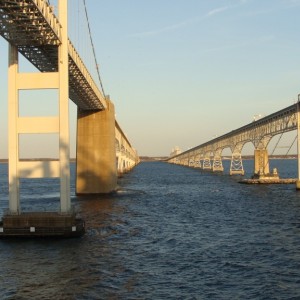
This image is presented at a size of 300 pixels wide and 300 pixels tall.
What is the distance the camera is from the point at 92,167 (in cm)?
6109

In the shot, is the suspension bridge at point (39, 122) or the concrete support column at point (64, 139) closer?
the suspension bridge at point (39, 122)

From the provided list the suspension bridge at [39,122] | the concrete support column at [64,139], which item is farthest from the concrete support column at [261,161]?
the concrete support column at [64,139]

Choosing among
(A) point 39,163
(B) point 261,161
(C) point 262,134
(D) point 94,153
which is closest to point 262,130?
(C) point 262,134

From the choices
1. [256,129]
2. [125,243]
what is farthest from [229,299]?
[256,129]

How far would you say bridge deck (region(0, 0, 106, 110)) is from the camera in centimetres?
2598

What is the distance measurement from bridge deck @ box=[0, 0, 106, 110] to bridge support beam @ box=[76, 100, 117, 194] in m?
17.1

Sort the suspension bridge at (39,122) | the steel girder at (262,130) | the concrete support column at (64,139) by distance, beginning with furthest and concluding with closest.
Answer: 1. the steel girder at (262,130)
2. the concrete support column at (64,139)
3. the suspension bridge at (39,122)

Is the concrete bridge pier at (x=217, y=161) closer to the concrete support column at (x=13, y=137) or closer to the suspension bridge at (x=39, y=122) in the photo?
the suspension bridge at (x=39, y=122)

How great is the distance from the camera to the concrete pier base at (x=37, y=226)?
99.5ft

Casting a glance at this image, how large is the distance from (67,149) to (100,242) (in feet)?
19.6

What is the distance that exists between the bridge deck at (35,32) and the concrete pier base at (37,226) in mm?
10903

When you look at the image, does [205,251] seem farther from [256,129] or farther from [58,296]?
[256,129]

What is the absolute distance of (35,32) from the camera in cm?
3041

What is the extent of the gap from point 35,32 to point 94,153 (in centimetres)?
3202
